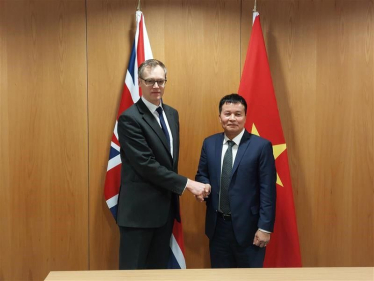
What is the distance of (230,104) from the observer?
2.34 meters

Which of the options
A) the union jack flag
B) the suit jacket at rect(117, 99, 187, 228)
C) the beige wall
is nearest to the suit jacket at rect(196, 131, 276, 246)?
the suit jacket at rect(117, 99, 187, 228)

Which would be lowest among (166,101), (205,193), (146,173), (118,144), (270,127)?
(205,193)

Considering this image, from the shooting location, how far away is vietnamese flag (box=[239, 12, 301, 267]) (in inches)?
108

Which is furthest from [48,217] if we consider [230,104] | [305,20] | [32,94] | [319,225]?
[305,20]

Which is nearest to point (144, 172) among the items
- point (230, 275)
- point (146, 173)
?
point (146, 173)

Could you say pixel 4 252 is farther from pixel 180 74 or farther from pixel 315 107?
pixel 315 107

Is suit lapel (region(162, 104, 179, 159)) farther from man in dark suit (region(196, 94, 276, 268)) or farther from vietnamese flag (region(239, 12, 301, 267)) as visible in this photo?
vietnamese flag (region(239, 12, 301, 267))

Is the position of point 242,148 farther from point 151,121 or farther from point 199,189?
point 151,121

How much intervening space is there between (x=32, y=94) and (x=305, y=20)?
220 centimetres

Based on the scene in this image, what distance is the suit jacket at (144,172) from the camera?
7.53 ft

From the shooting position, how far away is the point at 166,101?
2945 mm

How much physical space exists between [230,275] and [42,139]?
1.97 metres

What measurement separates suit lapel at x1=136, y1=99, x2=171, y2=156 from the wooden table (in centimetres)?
95

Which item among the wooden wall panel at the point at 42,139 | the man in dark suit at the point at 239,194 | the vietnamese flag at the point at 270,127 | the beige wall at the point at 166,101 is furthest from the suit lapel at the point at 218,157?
the wooden wall panel at the point at 42,139
